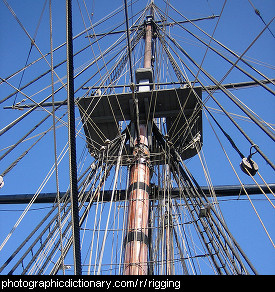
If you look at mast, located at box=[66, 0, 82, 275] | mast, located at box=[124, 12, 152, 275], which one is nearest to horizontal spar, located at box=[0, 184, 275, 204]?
mast, located at box=[124, 12, 152, 275]

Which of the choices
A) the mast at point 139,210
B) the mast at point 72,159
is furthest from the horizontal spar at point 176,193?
the mast at point 72,159

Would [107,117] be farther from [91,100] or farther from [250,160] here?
[250,160]

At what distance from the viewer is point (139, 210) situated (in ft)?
20.3

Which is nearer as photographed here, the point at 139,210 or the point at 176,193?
the point at 139,210

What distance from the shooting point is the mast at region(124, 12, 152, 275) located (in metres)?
5.43

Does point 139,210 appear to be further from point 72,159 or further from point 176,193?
point 176,193

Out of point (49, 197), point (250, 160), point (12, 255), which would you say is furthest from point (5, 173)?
point (49, 197)

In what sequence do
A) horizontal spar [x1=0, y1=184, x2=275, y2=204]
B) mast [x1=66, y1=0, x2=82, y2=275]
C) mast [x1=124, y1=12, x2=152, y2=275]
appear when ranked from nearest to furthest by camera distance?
mast [x1=66, y1=0, x2=82, y2=275] < mast [x1=124, y1=12, x2=152, y2=275] < horizontal spar [x1=0, y1=184, x2=275, y2=204]

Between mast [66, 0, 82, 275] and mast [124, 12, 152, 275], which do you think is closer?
mast [66, 0, 82, 275]

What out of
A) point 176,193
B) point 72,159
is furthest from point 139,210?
point 176,193

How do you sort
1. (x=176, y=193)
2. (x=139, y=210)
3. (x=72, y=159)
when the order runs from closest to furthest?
(x=72, y=159), (x=139, y=210), (x=176, y=193)

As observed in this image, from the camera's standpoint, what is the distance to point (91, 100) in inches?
320

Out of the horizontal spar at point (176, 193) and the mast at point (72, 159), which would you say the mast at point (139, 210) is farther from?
the horizontal spar at point (176, 193)

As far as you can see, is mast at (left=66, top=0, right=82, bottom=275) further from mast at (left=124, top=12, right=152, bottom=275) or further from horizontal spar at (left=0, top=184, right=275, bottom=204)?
horizontal spar at (left=0, top=184, right=275, bottom=204)
